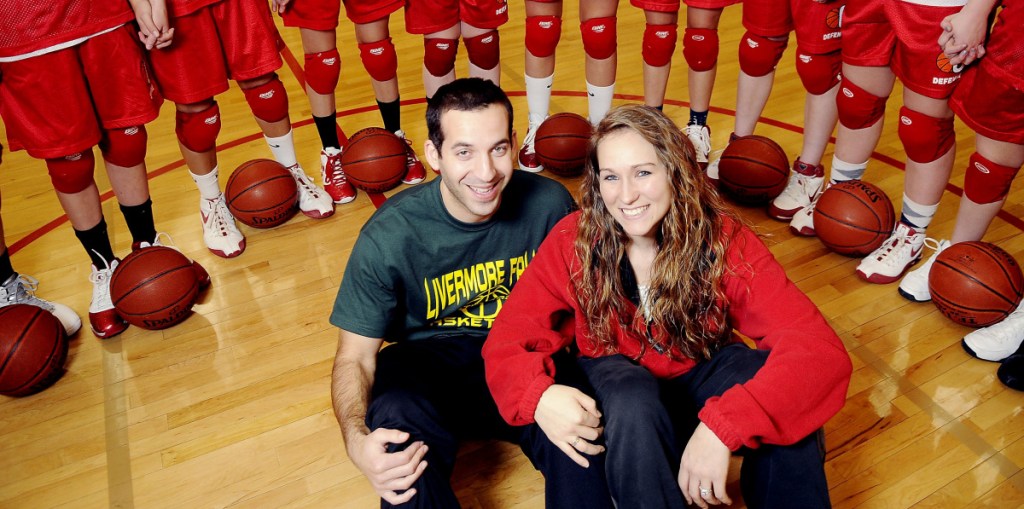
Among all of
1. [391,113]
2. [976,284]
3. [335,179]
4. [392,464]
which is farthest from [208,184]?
[976,284]

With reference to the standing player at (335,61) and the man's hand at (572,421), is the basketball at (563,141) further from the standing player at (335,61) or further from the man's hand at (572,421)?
the man's hand at (572,421)

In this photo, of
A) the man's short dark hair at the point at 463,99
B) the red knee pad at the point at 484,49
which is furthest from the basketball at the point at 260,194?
the man's short dark hair at the point at 463,99

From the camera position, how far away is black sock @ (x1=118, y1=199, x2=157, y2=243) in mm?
2615

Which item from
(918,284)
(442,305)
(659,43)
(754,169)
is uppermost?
(659,43)

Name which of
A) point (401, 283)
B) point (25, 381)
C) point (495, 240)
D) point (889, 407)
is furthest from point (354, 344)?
point (889, 407)

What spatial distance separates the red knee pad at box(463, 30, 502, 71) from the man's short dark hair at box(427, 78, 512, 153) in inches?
56.7

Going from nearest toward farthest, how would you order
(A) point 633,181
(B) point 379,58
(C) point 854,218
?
1. (A) point 633,181
2. (C) point 854,218
3. (B) point 379,58

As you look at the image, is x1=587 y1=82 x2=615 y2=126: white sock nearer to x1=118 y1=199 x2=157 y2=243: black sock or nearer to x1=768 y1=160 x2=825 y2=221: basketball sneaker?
x1=768 y1=160 x2=825 y2=221: basketball sneaker

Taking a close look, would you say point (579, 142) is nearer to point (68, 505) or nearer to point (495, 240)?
point (495, 240)

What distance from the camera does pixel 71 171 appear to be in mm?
2352

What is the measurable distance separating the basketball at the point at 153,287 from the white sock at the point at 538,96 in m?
1.56

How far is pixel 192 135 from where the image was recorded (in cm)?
262

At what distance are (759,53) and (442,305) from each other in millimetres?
1691

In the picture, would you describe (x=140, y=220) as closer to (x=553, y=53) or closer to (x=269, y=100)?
(x=269, y=100)
